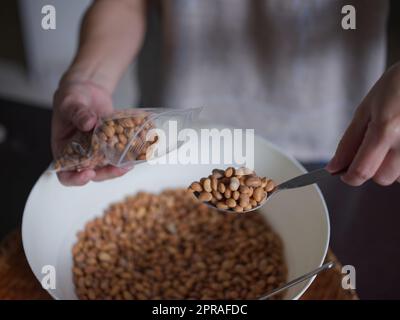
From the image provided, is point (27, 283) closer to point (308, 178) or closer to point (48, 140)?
point (308, 178)

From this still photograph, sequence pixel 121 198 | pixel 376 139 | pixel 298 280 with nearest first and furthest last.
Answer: pixel 376 139 → pixel 298 280 → pixel 121 198

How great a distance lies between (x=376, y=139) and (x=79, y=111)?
0.34m

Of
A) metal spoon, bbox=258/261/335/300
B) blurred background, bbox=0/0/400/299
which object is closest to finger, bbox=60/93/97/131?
blurred background, bbox=0/0/400/299

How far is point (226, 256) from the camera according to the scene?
597mm

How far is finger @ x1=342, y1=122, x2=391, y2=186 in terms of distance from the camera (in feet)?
1.32

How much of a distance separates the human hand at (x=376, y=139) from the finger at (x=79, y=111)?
0.28 m

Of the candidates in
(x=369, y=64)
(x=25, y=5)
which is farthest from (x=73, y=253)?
(x=25, y=5)

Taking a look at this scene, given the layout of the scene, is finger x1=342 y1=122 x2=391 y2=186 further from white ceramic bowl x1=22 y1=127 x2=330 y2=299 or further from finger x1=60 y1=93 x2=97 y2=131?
finger x1=60 y1=93 x2=97 y2=131

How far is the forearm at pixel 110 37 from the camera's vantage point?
2.23ft

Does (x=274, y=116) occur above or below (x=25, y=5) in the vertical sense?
below

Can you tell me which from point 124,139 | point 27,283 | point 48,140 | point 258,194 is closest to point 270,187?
point 258,194

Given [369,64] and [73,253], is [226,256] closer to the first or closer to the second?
[73,253]

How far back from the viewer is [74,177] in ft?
1.94
